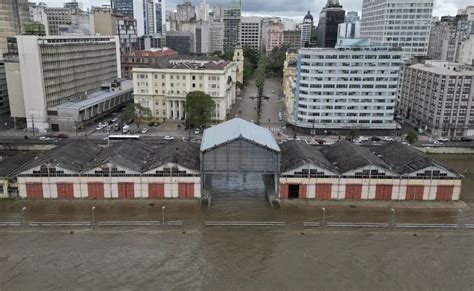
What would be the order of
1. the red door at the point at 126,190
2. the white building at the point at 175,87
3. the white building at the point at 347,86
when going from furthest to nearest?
the white building at the point at 175,87
the white building at the point at 347,86
the red door at the point at 126,190

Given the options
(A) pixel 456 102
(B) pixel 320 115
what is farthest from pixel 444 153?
(B) pixel 320 115

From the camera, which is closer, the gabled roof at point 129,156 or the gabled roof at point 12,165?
the gabled roof at point 129,156

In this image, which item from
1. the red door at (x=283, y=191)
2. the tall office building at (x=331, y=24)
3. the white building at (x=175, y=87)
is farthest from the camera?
the tall office building at (x=331, y=24)

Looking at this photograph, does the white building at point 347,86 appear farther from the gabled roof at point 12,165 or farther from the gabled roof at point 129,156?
the gabled roof at point 12,165

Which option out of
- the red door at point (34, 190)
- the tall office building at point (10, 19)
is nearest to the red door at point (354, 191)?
the red door at point (34, 190)

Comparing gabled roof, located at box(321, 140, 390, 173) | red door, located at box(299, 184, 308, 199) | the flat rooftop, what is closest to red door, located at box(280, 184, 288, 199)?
red door, located at box(299, 184, 308, 199)

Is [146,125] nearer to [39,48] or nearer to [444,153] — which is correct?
[39,48]

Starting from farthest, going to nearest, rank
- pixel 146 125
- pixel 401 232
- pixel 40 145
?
pixel 146 125, pixel 40 145, pixel 401 232
